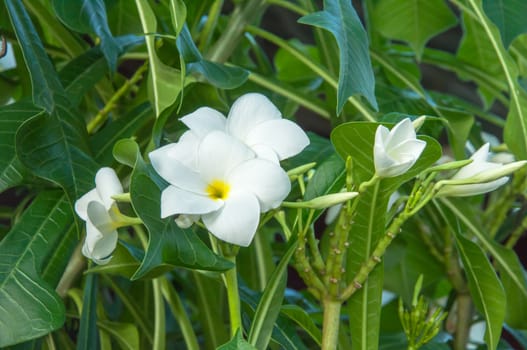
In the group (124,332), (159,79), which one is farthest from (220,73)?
(124,332)

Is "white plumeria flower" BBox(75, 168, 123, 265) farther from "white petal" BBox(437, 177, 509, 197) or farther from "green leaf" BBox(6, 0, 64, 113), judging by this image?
"white petal" BBox(437, 177, 509, 197)

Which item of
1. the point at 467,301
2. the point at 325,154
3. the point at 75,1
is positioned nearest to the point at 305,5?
the point at 325,154

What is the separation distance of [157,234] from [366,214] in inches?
6.8

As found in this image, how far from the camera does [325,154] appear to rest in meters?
0.71

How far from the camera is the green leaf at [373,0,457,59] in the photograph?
0.93 meters

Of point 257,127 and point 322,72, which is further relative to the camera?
point 322,72

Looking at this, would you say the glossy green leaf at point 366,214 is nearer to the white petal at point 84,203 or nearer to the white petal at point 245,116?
the white petal at point 245,116

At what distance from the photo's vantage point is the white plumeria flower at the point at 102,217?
44cm

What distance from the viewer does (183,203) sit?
0.40 meters

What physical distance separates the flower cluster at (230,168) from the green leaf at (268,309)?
9 cm

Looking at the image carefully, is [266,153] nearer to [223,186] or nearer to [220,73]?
[223,186]

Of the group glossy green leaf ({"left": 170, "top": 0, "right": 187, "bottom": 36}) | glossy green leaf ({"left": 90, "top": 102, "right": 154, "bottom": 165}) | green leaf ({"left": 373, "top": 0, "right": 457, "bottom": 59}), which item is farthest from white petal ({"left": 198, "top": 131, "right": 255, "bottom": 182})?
green leaf ({"left": 373, "top": 0, "right": 457, "bottom": 59})

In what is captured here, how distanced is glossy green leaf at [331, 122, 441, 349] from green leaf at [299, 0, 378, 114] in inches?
1.0

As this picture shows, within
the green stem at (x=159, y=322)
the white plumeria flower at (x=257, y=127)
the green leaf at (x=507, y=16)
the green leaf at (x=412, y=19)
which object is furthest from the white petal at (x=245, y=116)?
the green leaf at (x=412, y=19)
